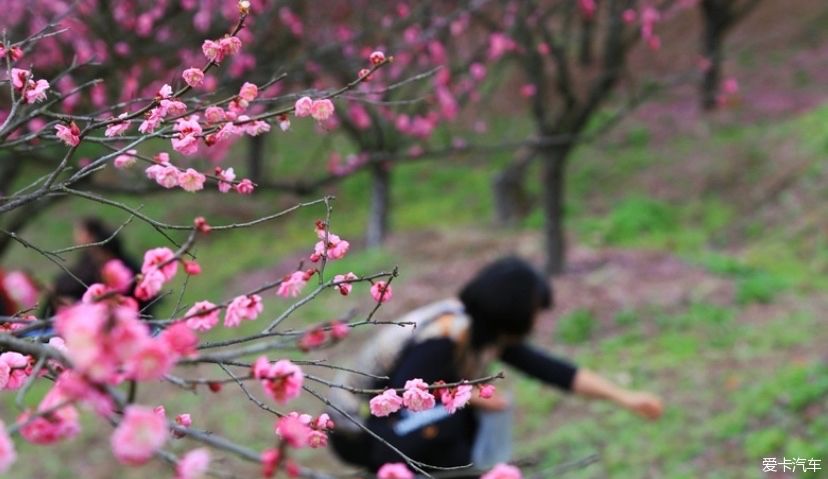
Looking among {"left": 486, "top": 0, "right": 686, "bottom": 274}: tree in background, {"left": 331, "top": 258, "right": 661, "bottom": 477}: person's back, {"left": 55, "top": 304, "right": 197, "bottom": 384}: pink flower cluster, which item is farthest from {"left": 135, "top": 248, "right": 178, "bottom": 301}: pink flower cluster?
{"left": 486, "top": 0, "right": 686, "bottom": 274}: tree in background

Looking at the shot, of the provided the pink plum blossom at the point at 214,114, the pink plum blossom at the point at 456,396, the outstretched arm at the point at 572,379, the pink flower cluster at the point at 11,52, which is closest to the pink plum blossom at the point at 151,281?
the pink plum blossom at the point at 456,396

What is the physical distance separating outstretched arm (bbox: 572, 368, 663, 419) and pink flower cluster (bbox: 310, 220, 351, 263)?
1974 mm

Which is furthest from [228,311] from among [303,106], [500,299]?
[500,299]

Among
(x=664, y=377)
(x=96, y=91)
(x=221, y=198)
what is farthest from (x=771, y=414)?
(x=221, y=198)

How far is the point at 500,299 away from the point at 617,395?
89 cm

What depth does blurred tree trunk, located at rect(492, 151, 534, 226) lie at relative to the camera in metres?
12.2

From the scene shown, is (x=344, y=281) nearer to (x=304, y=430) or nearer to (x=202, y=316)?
(x=202, y=316)

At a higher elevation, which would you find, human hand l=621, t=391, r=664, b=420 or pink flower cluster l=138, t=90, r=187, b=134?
human hand l=621, t=391, r=664, b=420

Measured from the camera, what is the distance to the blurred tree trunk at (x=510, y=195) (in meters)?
12.2

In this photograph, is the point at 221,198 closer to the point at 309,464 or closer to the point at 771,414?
the point at 309,464

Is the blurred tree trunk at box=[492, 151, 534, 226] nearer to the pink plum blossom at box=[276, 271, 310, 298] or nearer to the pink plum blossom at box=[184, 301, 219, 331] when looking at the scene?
the pink plum blossom at box=[276, 271, 310, 298]

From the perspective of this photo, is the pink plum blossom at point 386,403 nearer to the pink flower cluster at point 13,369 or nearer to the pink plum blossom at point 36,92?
the pink flower cluster at point 13,369

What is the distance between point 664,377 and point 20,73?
17.2ft

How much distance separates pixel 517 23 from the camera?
755 cm
